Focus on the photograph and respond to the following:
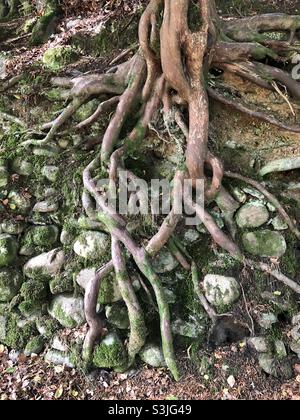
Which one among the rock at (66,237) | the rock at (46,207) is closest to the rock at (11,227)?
the rock at (46,207)

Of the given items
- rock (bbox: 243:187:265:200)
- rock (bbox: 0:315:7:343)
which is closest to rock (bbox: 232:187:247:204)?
rock (bbox: 243:187:265:200)

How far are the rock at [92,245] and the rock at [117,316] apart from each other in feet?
1.98

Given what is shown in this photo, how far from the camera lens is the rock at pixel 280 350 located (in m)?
4.42

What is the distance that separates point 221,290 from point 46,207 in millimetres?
2386

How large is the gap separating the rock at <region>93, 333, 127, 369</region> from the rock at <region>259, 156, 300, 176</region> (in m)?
2.68

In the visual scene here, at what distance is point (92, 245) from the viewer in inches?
187

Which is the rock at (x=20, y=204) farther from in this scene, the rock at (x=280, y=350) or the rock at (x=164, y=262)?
the rock at (x=280, y=350)

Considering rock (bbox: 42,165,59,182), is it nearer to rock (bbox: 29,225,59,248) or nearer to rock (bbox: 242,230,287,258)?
rock (bbox: 29,225,59,248)

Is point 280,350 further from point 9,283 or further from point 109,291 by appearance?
point 9,283

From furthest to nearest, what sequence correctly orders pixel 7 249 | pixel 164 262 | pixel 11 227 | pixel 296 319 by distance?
pixel 11 227 → pixel 7 249 → pixel 164 262 → pixel 296 319

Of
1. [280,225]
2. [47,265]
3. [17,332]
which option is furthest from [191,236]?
[17,332]

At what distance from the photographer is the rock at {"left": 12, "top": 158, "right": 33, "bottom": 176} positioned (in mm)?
5473

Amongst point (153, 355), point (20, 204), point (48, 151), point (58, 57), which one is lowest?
point (153, 355)

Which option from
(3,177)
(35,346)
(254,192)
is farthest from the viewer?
(3,177)
